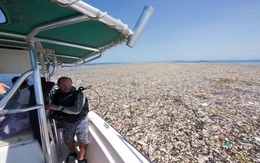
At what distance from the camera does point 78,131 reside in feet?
7.90

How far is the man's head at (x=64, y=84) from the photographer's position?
93.6 inches

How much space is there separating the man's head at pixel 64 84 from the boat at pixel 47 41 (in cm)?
53

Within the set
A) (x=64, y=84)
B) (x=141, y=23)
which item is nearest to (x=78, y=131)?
(x=64, y=84)

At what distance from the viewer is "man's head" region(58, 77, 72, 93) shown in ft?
7.80

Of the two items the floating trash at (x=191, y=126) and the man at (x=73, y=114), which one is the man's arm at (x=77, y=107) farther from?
the floating trash at (x=191, y=126)

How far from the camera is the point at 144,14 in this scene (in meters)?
1.17

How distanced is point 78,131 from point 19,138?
2.66ft

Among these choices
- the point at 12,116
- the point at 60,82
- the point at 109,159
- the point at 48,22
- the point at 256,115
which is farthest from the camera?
the point at 256,115

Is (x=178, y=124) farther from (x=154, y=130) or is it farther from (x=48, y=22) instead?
(x=48, y=22)

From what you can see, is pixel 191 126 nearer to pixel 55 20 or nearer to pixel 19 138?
pixel 19 138

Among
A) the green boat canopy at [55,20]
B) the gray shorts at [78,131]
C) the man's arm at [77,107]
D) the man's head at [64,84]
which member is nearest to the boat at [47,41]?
the green boat canopy at [55,20]

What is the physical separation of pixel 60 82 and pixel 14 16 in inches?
54.2

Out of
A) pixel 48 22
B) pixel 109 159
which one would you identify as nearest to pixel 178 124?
pixel 109 159

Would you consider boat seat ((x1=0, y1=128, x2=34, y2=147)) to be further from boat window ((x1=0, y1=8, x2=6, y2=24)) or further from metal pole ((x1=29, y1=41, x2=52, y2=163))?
boat window ((x1=0, y1=8, x2=6, y2=24))
